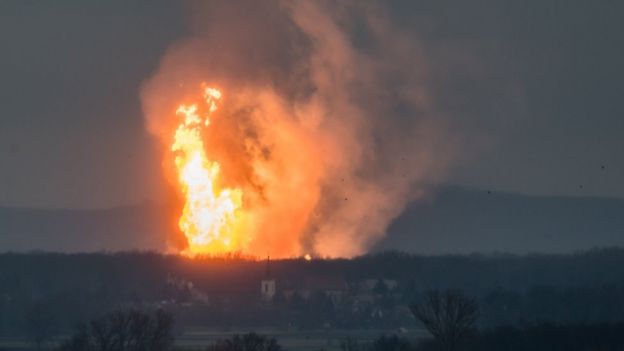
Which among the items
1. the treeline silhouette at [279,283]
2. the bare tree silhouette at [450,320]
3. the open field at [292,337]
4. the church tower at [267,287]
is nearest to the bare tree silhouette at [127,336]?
the open field at [292,337]

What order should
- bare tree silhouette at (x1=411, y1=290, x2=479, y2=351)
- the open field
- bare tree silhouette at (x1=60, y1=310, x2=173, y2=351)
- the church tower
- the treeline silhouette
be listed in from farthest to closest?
1. the church tower
2. the treeline silhouette
3. the open field
4. bare tree silhouette at (x1=60, y1=310, x2=173, y2=351)
5. bare tree silhouette at (x1=411, y1=290, x2=479, y2=351)

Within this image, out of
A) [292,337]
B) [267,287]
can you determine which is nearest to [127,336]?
[292,337]

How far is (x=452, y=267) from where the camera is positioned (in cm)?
16050

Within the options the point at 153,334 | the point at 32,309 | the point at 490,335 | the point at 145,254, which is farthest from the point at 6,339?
the point at 145,254

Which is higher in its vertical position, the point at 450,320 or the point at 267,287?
the point at 267,287

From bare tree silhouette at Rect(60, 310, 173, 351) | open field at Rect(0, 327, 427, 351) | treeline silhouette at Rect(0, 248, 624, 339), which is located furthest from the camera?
treeline silhouette at Rect(0, 248, 624, 339)

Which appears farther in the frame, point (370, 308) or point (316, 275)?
point (316, 275)

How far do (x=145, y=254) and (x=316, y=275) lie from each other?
13733 millimetres

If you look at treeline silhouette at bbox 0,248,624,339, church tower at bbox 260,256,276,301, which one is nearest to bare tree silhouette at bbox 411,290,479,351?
treeline silhouette at bbox 0,248,624,339

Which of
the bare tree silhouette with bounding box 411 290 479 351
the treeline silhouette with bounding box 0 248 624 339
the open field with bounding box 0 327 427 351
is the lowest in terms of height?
the bare tree silhouette with bounding box 411 290 479 351

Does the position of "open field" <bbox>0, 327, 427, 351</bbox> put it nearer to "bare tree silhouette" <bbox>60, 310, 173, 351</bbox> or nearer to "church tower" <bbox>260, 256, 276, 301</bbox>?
"bare tree silhouette" <bbox>60, 310, 173, 351</bbox>

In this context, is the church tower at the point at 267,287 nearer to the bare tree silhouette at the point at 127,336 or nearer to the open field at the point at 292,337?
the open field at the point at 292,337

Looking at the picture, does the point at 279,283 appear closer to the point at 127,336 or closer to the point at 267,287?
the point at 267,287

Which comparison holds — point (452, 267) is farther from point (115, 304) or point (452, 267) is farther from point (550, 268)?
point (115, 304)
